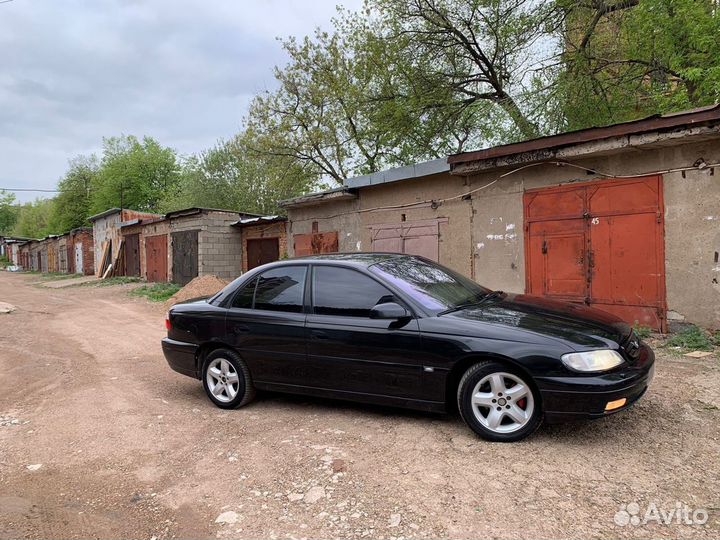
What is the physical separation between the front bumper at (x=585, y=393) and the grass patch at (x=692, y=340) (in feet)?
12.7

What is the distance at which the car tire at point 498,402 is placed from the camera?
3.41 meters

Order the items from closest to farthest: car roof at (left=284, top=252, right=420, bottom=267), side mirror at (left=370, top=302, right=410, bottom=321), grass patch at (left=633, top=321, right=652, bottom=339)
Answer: side mirror at (left=370, top=302, right=410, bottom=321), car roof at (left=284, top=252, right=420, bottom=267), grass patch at (left=633, top=321, right=652, bottom=339)

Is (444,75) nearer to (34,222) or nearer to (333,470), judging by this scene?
(333,470)

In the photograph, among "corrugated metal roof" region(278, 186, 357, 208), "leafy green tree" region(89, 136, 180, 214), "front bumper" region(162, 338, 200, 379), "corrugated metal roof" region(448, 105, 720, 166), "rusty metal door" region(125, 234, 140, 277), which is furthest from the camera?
"leafy green tree" region(89, 136, 180, 214)

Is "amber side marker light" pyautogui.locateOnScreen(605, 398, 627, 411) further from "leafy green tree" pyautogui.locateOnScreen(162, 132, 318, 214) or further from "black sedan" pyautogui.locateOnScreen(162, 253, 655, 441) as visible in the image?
"leafy green tree" pyautogui.locateOnScreen(162, 132, 318, 214)

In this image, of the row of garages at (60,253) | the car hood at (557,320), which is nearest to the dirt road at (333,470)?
the car hood at (557,320)

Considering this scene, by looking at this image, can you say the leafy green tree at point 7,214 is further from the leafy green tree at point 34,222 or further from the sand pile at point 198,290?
the sand pile at point 198,290

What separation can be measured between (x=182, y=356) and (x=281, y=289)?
4.66 ft

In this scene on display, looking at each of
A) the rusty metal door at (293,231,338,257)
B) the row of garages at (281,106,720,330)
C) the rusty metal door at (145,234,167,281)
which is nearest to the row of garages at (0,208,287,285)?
the rusty metal door at (145,234,167,281)

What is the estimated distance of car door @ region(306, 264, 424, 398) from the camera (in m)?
3.79

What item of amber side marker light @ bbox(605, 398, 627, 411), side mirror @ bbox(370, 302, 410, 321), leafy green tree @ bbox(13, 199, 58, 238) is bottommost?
amber side marker light @ bbox(605, 398, 627, 411)

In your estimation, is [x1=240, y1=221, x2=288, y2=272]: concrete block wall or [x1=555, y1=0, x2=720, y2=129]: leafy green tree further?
[x1=240, y1=221, x2=288, y2=272]: concrete block wall

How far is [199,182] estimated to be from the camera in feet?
105

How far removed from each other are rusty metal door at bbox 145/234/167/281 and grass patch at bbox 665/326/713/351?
20152 millimetres
